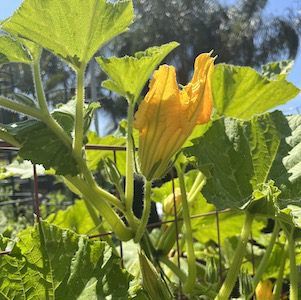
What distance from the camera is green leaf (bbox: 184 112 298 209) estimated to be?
861mm

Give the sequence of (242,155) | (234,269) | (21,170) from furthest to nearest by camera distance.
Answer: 1. (21,170)
2. (242,155)
3. (234,269)

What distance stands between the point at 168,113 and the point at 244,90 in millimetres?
324

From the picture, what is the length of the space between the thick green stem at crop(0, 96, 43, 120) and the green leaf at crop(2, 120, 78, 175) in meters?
0.01

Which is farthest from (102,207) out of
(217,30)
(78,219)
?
(217,30)

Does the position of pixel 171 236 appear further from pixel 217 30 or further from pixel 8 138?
pixel 217 30

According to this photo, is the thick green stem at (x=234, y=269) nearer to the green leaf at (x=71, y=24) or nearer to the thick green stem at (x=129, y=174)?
the thick green stem at (x=129, y=174)

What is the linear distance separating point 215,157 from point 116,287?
252 millimetres

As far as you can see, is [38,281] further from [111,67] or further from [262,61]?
[262,61]

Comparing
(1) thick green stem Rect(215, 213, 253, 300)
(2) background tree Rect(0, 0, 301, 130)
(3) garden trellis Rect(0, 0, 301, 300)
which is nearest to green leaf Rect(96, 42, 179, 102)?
(3) garden trellis Rect(0, 0, 301, 300)

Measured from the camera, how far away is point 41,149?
29.5 inches

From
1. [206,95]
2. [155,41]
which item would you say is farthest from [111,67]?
[155,41]

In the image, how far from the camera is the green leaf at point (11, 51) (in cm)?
74

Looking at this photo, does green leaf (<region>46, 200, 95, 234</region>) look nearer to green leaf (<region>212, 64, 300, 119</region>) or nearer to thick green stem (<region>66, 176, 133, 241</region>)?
green leaf (<region>212, 64, 300, 119</region>)

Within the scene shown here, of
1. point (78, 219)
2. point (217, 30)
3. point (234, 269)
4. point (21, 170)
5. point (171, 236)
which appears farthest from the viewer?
point (217, 30)
